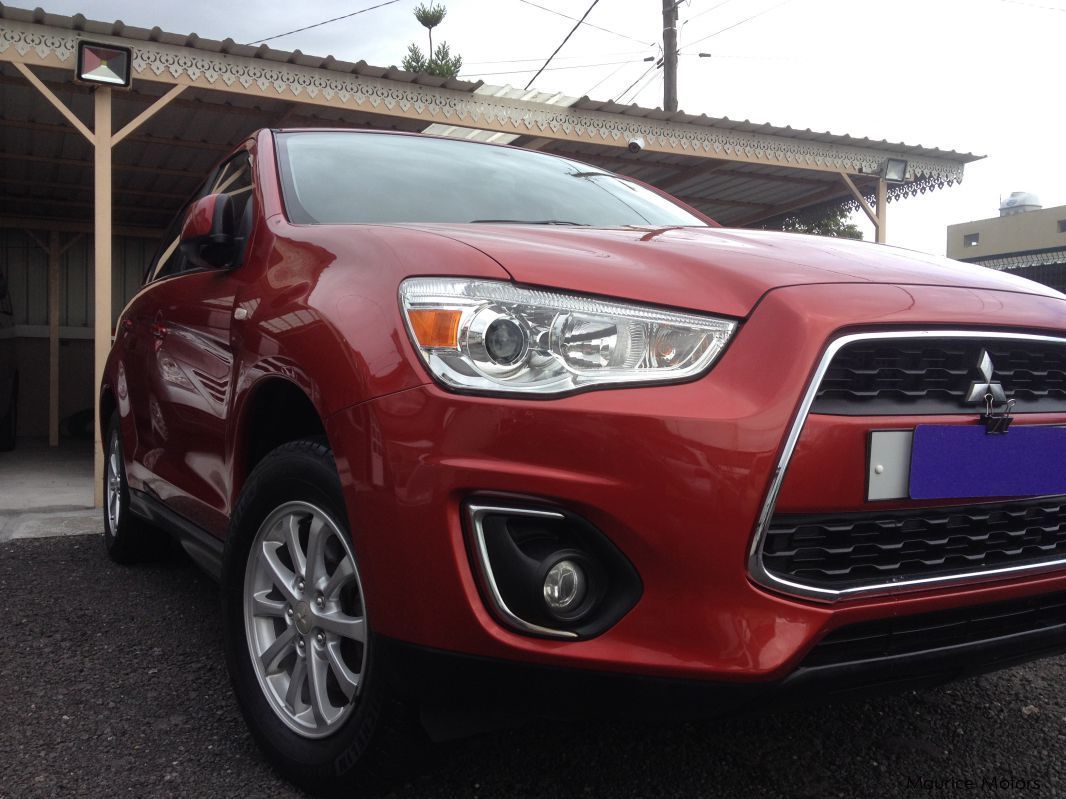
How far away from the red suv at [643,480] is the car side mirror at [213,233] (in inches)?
22.2

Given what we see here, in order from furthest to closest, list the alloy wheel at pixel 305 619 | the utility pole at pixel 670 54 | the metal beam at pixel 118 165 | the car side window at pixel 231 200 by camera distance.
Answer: the utility pole at pixel 670 54, the metal beam at pixel 118 165, the car side window at pixel 231 200, the alloy wheel at pixel 305 619

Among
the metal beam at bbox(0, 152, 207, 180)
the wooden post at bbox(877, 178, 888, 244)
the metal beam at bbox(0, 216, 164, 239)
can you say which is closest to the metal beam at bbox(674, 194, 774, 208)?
the wooden post at bbox(877, 178, 888, 244)

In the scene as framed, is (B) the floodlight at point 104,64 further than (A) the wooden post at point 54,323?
No

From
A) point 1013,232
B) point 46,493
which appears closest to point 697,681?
point 46,493

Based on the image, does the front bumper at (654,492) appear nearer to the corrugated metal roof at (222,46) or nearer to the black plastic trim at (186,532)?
the black plastic trim at (186,532)

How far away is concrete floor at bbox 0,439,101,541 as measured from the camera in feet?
16.3

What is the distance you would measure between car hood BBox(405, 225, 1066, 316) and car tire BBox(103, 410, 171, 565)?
238 cm

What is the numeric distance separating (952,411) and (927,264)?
0.51 metres

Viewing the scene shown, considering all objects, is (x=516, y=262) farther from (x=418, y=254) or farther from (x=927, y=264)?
(x=927, y=264)

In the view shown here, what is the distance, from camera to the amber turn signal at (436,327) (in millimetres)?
1604

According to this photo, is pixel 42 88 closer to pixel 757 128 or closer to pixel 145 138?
pixel 145 138

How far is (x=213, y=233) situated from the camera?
2.44 m

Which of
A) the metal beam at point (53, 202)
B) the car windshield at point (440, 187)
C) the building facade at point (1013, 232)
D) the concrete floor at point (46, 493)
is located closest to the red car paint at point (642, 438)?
the car windshield at point (440, 187)

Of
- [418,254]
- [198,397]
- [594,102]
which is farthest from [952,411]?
[594,102]
